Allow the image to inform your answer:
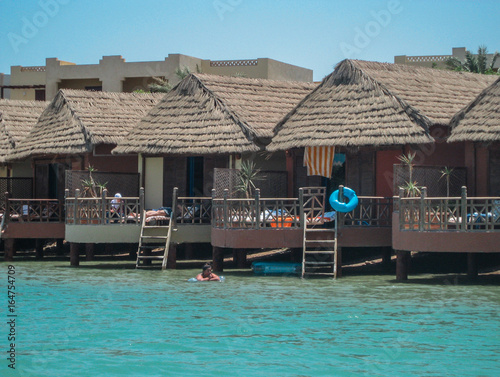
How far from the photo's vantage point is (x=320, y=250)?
22625 mm

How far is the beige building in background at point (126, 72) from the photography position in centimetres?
4869

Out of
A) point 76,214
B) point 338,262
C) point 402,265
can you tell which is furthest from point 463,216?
point 76,214

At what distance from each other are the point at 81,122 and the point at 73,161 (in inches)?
62.5

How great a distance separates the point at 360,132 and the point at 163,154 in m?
6.97

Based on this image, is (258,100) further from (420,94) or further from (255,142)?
(420,94)

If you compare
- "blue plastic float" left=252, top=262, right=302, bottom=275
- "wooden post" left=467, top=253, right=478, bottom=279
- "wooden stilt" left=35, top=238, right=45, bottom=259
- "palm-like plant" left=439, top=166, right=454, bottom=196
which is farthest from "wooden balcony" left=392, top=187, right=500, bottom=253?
"wooden stilt" left=35, top=238, right=45, bottom=259

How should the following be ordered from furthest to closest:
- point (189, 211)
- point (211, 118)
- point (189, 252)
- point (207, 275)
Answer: point (189, 252) < point (211, 118) < point (189, 211) < point (207, 275)

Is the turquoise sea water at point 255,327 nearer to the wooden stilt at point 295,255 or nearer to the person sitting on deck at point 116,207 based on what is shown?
the wooden stilt at point 295,255

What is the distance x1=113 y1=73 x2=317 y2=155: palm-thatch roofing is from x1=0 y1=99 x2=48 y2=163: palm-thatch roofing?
605cm

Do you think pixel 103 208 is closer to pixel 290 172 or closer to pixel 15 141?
pixel 290 172

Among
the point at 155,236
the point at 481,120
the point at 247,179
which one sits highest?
the point at 481,120

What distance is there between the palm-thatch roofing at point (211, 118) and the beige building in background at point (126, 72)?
63.4ft

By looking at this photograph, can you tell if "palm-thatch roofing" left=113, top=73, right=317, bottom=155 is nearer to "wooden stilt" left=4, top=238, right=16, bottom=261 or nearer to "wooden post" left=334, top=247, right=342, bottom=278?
"wooden stilt" left=4, top=238, right=16, bottom=261

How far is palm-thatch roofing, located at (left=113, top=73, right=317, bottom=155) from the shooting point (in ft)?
84.5
